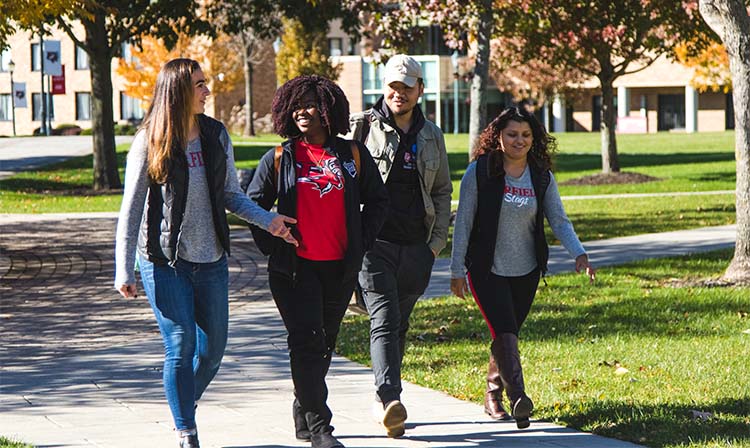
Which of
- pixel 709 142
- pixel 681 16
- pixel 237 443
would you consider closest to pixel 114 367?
pixel 237 443

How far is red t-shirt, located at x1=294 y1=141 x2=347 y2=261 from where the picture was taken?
5.59 m

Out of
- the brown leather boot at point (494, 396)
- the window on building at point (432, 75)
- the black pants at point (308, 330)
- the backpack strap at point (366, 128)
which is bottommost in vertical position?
the brown leather boot at point (494, 396)

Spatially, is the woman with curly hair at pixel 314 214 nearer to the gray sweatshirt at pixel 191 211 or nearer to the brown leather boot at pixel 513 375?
the gray sweatshirt at pixel 191 211

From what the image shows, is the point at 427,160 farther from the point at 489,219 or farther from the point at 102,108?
the point at 102,108

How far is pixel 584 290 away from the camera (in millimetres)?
11148

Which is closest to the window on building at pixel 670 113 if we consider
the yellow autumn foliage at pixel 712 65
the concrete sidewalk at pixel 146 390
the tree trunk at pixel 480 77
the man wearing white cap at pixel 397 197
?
the yellow autumn foliage at pixel 712 65

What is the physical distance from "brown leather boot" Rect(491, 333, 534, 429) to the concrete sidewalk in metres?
0.12

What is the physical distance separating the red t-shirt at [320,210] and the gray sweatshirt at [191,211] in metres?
0.21

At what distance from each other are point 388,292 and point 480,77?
12791 millimetres

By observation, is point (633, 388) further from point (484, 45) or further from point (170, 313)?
point (484, 45)

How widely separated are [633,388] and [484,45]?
11.9 m

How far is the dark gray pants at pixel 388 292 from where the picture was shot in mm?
6039

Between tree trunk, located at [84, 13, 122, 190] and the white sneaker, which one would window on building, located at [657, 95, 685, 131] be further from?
the white sneaker

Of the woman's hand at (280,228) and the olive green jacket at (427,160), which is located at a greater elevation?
the olive green jacket at (427,160)
